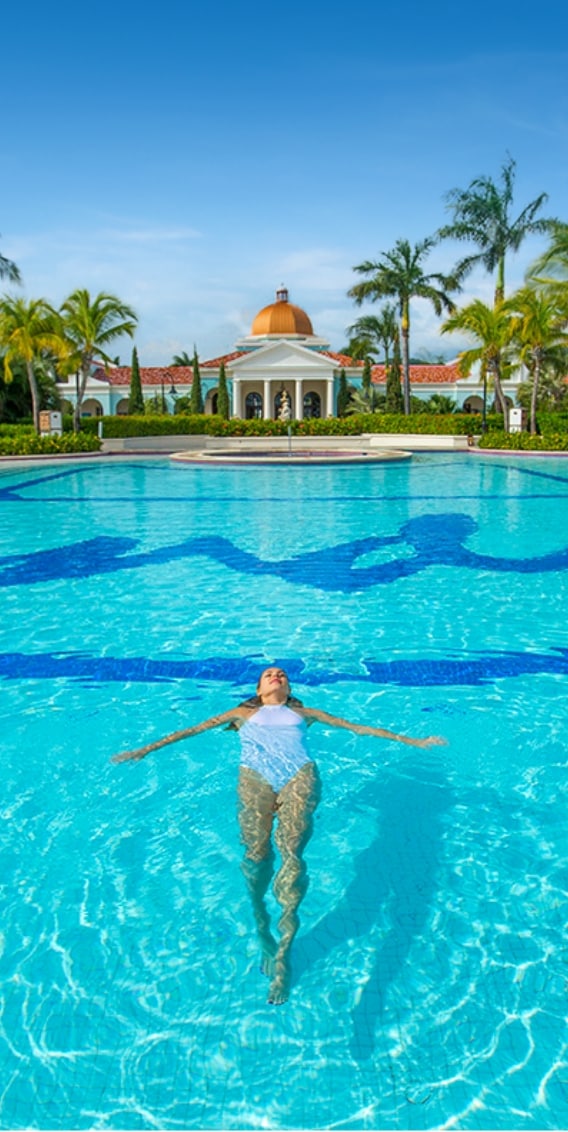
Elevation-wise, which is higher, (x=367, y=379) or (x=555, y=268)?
(x=555, y=268)

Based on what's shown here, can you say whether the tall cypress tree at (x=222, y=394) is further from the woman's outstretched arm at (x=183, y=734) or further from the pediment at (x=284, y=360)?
the woman's outstretched arm at (x=183, y=734)

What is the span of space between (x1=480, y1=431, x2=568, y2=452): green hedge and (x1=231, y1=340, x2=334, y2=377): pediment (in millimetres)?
23986

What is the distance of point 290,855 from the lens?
13.7 ft

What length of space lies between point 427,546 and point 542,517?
14.5 ft

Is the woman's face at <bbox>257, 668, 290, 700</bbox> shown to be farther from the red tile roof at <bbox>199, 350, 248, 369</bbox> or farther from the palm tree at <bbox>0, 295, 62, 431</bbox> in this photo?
the red tile roof at <bbox>199, 350, 248, 369</bbox>

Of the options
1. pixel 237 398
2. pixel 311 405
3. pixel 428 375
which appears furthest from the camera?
pixel 311 405

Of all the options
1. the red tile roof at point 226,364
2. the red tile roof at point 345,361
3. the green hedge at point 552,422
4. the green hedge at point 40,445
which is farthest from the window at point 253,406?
the green hedge at point 40,445

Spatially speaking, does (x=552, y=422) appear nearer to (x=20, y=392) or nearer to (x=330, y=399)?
(x=330, y=399)

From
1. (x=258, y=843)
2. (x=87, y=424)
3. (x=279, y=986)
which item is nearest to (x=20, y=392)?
(x=87, y=424)

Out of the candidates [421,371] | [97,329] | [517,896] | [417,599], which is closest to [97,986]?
[517,896]

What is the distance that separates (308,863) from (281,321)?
6547 centimetres

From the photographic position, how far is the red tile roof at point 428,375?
60.6m

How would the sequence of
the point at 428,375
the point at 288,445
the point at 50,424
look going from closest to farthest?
the point at 50,424 → the point at 288,445 → the point at 428,375

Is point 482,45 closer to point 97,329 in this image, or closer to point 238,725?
point 238,725
